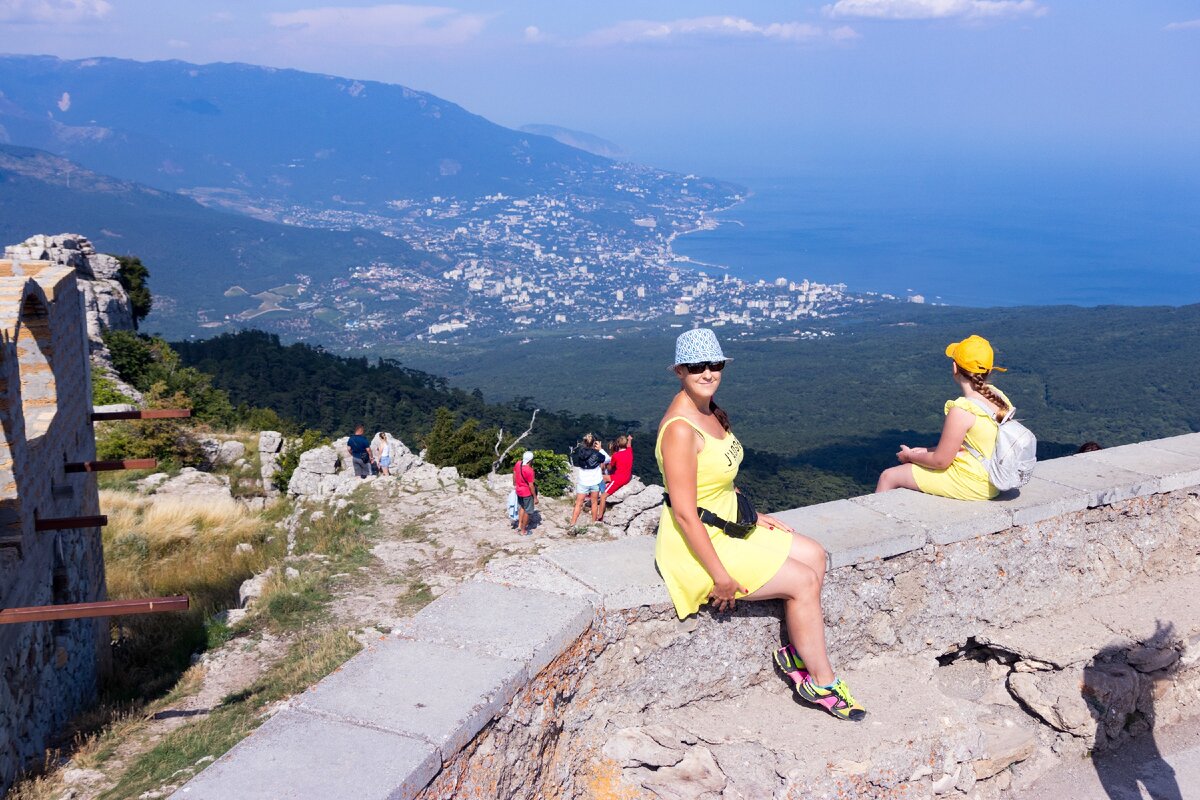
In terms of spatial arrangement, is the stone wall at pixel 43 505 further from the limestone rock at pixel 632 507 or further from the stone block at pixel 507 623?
the limestone rock at pixel 632 507

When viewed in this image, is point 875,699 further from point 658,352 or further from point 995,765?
point 658,352

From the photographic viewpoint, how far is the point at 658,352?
81750 millimetres

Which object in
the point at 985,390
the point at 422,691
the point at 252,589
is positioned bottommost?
the point at 252,589

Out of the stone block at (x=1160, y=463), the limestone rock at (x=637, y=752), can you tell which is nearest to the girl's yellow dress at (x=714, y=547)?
the limestone rock at (x=637, y=752)

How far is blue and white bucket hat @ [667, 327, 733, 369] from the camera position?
11.5 feet

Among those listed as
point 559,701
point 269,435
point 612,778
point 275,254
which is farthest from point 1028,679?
point 275,254

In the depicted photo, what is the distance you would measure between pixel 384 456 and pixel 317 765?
40.3 ft

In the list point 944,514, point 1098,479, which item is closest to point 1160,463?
point 1098,479

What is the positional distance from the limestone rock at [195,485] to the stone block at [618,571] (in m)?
11.5

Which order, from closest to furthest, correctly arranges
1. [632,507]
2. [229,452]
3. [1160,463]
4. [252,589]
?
[1160,463] → [252,589] → [632,507] → [229,452]

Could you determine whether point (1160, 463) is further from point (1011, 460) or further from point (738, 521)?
point (738, 521)

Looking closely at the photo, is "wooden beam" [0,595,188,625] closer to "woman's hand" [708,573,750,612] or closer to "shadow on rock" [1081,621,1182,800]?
"woman's hand" [708,573,750,612]

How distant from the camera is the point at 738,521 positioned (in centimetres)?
357

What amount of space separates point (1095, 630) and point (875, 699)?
142 cm
